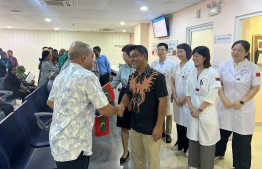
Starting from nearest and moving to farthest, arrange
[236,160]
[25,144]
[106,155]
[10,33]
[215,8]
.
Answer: [25,144] < [236,160] < [106,155] < [215,8] < [10,33]

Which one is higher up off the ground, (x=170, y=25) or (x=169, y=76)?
(x=170, y=25)

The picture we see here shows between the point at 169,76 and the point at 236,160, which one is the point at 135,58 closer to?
the point at 169,76

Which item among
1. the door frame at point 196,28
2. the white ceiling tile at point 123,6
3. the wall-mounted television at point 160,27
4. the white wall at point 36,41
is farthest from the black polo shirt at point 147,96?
the white wall at point 36,41

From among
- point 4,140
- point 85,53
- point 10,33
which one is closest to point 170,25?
point 85,53

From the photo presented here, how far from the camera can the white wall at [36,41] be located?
9.87 meters

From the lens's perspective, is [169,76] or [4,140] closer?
[4,140]

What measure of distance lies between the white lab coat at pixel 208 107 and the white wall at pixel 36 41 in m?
9.33

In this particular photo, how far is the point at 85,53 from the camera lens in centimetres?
137

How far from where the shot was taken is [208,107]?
6.57 ft

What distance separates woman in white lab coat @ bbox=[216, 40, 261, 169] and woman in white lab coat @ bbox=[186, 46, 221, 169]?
32 centimetres

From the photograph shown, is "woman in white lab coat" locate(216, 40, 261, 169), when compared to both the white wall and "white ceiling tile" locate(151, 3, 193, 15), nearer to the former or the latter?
"white ceiling tile" locate(151, 3, 193, 15)

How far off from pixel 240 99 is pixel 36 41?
1036 centimetres

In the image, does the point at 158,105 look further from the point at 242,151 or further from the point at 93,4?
the point at 93,4

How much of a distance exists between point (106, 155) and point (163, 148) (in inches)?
33.6
